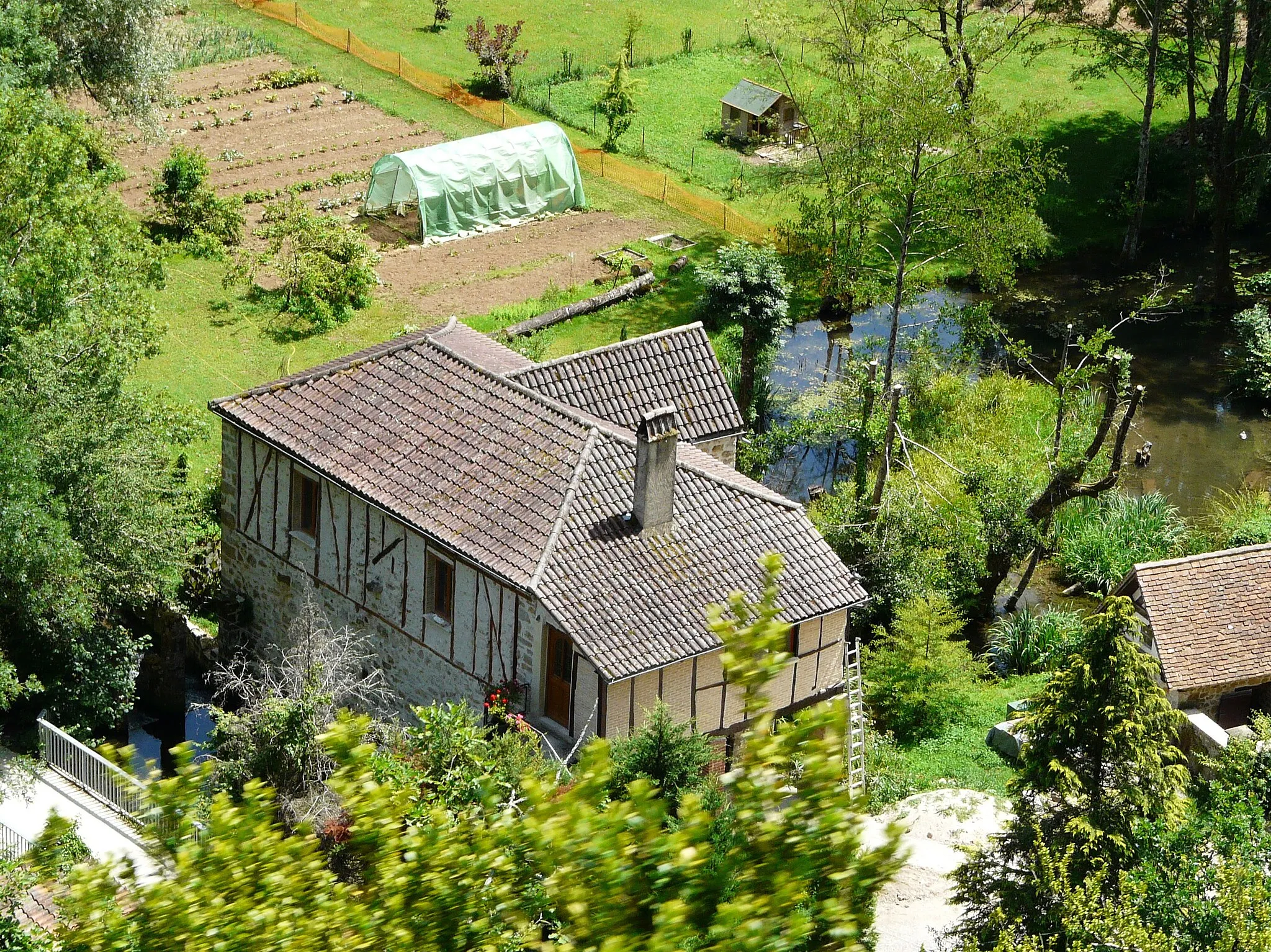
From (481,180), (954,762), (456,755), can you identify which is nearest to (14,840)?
(456,755)

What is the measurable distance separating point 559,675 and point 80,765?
262 inches

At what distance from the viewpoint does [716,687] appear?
2277 cm

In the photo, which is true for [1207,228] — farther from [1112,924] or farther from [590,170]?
[1112,924]

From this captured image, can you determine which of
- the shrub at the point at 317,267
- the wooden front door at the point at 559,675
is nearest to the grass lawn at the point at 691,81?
the shrub at the point at 317,267

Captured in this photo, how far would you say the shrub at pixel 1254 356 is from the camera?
37.1 meters

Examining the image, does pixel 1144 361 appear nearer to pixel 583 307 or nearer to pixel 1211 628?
pixel 583 307

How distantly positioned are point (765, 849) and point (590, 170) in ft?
126

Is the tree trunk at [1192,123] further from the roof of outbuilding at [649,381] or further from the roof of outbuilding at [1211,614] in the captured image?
the roof of outbuilding at [649,381]

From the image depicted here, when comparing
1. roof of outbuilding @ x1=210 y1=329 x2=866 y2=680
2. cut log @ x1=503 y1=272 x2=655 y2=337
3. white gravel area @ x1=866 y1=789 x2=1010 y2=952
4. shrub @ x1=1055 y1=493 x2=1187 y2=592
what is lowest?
white gravel area @ x1=866 y1=789 x2=1010 y2=952

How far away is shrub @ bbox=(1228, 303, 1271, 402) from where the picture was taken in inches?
1462

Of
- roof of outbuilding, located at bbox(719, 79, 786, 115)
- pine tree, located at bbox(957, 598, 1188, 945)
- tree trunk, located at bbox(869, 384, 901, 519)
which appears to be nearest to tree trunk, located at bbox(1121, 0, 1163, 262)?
roof of outbuilding, located at bbox(719, 79, 786, 115)

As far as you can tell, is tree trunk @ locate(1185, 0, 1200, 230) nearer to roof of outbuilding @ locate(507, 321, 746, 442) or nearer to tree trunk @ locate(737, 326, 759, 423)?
tree trunk @ locate(737, 326, 759, 423)

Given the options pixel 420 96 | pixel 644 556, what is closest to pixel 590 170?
pixel 420 96

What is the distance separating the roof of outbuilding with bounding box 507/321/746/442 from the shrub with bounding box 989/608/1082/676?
5.86 meters
